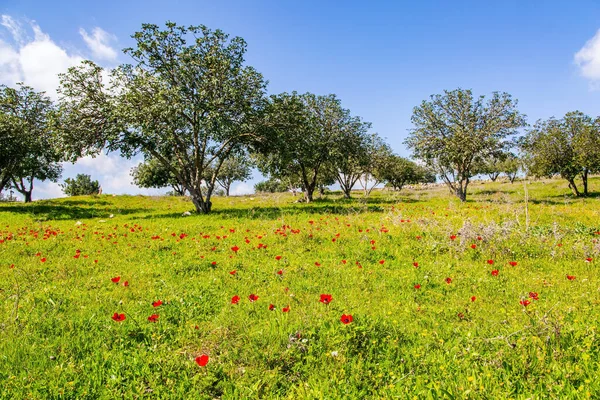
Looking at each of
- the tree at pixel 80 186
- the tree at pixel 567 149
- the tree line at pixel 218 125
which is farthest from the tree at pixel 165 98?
the tree at pixel 80 186

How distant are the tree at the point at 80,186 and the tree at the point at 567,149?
78.9m

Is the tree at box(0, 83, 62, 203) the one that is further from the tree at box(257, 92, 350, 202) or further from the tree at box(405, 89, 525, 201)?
the tree at box(405, 89, 525, 201)

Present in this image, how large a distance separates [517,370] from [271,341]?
298 centimetres

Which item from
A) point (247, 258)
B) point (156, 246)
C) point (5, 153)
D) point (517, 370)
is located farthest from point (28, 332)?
point (5, 153)

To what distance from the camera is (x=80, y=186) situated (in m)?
73.6

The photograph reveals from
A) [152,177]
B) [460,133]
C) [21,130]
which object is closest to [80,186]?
[152,177]

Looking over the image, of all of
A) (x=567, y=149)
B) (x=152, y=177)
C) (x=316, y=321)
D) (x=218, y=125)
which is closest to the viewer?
(x=316, y=321)

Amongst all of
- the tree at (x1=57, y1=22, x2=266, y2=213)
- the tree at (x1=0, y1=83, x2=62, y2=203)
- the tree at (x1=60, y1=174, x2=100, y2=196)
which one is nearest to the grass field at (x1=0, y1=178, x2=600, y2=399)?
the tree at (x1=57, y1=22, x2=266, y2=213)

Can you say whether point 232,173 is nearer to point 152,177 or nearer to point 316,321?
point 152,177

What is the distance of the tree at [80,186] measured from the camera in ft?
241

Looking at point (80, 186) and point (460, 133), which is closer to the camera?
point (460, 133)

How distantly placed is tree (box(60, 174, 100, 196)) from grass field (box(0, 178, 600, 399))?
2930 inches

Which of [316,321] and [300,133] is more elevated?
[300,133]

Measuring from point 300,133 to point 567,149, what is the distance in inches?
1085
